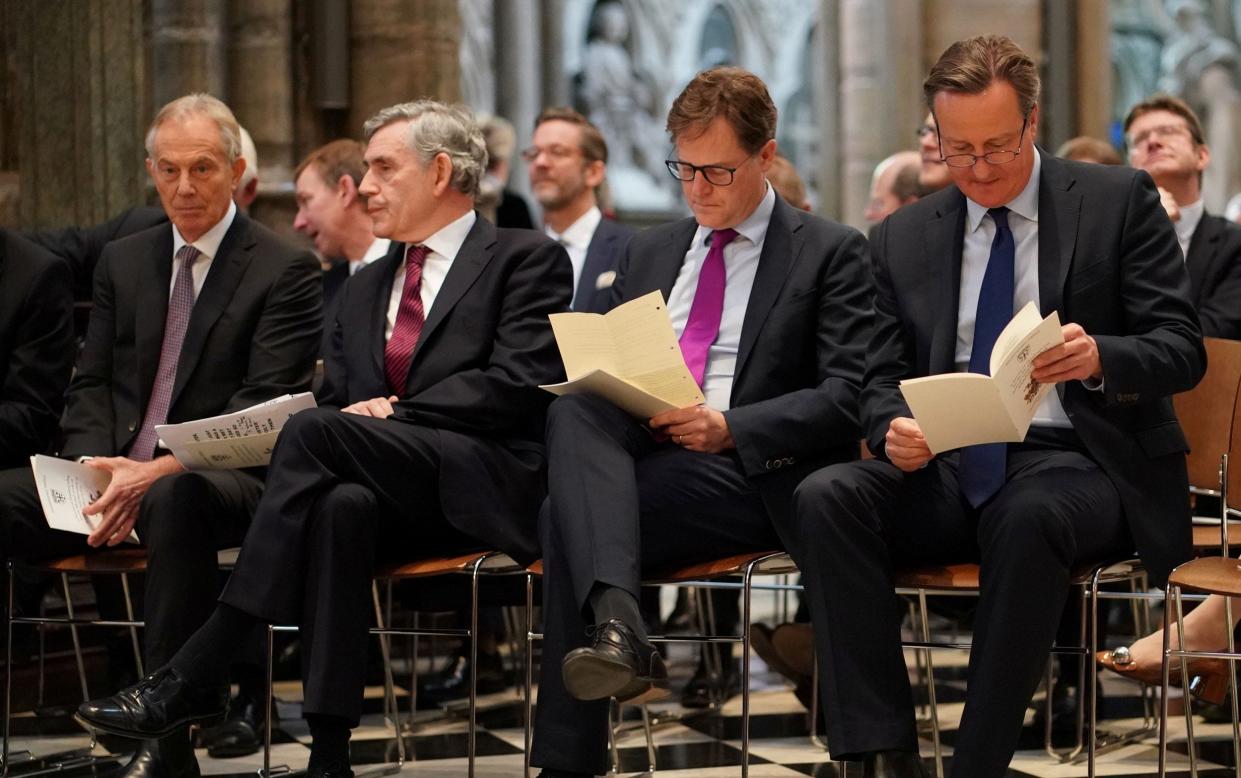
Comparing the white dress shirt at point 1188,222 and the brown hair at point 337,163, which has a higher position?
the brown hair at point 337,163

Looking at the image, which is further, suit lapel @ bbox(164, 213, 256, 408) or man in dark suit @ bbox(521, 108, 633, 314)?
man in dark suit @ bbox(521, 108, 633, 314)

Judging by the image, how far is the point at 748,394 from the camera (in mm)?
4117

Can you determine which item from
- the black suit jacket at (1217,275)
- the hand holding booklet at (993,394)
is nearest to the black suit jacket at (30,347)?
the hand holding booklet at (993,394)

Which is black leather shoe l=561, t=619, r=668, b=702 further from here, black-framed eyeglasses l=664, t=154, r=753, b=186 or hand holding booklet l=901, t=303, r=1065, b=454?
black-framed eyeglasses l=664, t=154, r=753, b=186

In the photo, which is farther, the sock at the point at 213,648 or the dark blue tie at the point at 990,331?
the sock at the point at 213,648

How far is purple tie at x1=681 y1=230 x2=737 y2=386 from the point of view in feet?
13.9

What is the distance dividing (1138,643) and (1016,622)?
842mm

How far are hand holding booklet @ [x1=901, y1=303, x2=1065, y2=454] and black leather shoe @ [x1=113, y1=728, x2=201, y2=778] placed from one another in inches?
73.9

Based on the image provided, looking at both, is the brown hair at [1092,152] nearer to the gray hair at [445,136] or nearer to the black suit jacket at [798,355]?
the black suit jacket at [798,355]

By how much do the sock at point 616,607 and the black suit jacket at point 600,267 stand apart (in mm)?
2320

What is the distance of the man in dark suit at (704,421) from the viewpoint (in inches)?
144

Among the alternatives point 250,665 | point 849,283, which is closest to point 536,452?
point 849,283

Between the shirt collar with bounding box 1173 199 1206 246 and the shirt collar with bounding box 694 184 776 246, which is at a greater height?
the shirt collar with bounding box 1173 199 1206 246

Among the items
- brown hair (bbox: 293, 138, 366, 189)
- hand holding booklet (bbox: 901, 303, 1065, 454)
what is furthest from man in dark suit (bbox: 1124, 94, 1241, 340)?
brown hair (bbox: 293, 138, 366, 189)
